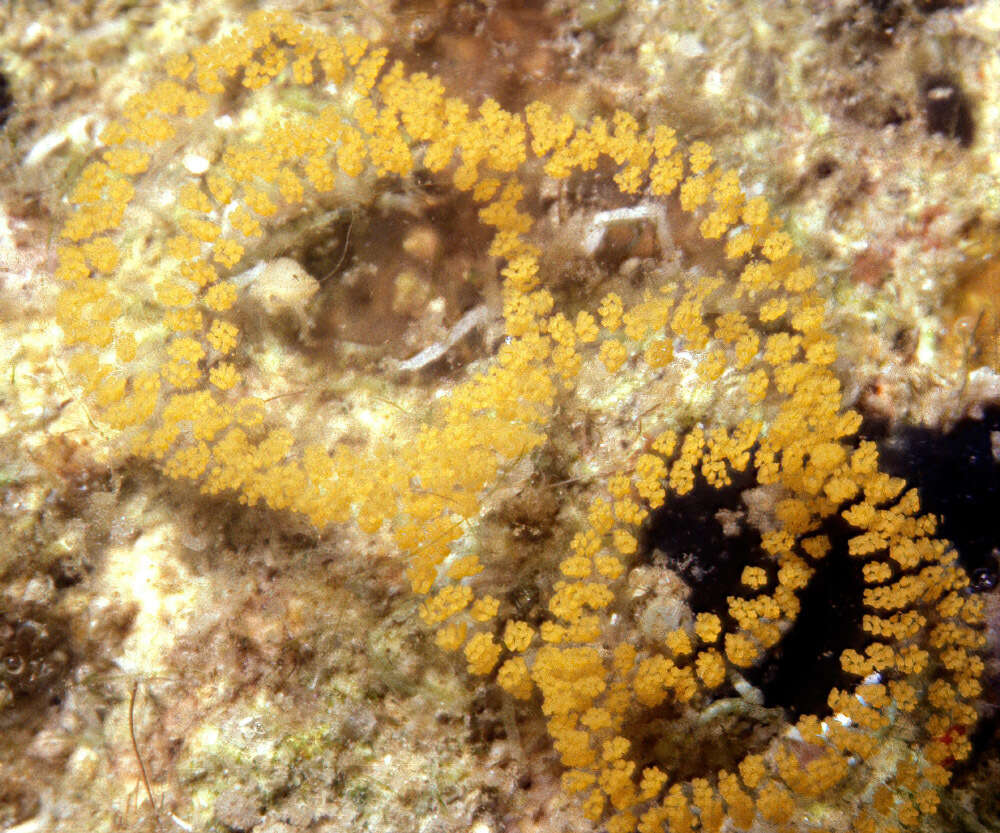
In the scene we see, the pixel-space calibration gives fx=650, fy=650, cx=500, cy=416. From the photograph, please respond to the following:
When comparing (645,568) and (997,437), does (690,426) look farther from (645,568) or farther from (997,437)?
(997,437)

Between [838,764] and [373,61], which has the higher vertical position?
[373,61]

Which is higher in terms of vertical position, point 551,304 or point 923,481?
point 551,304

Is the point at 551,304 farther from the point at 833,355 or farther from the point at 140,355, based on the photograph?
the point at 140,355

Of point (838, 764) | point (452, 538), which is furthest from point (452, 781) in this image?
point (838, 764)

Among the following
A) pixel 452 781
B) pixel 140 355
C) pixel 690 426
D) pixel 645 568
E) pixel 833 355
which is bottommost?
pixel 452 781

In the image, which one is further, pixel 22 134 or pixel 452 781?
pixel 22 134

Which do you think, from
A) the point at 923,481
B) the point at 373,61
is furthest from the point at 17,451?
the point at 923,481
